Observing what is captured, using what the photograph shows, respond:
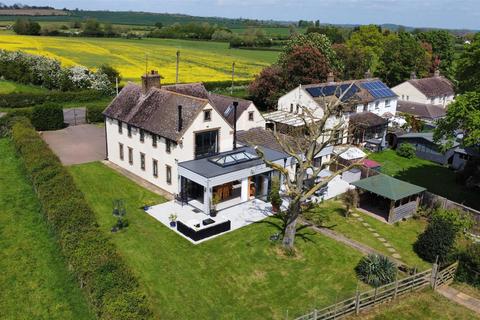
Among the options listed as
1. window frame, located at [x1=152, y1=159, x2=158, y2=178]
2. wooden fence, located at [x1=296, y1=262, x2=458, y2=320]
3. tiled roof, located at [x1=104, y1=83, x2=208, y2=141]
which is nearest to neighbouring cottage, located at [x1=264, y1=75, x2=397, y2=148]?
tiled roof, located at [x1=104, y1=83, x2=208, y2=141]

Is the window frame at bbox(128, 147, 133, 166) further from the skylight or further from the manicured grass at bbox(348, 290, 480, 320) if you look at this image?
the manicured grass at bbox(348, 290, 480, 320)

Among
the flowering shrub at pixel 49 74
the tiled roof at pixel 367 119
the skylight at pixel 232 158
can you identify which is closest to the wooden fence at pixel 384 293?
the skylight at pixel 232 158

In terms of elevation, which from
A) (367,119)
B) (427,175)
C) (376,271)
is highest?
(367,119)

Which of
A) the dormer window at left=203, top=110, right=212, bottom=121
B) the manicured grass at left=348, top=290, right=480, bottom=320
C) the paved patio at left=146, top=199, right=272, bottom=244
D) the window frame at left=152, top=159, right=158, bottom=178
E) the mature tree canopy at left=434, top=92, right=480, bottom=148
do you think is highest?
the mature tree canopy at left=434, top=92, right=480, bottom=148

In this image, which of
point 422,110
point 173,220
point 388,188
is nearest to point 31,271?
point 173,220

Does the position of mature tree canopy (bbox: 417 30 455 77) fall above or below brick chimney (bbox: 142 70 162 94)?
above

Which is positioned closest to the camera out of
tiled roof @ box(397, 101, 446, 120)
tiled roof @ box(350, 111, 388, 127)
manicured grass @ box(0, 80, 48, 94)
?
tiled roof @ box(350, 111, 388, 127)

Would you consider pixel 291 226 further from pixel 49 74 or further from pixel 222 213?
pixel 49 74
